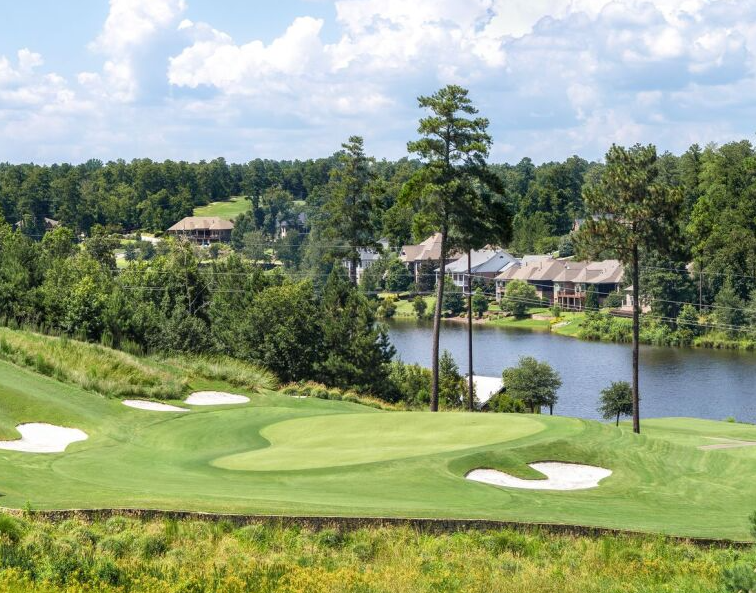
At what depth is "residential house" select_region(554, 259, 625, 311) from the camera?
120 metres

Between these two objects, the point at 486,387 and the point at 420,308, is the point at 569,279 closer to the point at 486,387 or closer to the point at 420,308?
the point at 420,308

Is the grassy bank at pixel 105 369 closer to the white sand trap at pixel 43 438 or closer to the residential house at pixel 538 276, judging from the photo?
the white sand trap at pixel 43 438

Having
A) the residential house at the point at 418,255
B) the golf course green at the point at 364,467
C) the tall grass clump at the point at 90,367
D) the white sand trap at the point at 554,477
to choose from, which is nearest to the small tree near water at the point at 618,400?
the golf course green at the point at 364,467

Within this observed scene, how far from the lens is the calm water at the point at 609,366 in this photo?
61812mm

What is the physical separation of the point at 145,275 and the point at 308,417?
34302 mm

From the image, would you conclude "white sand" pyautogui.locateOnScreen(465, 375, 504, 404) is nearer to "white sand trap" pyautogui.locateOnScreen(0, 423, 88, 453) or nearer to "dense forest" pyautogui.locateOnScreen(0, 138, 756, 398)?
"dense forest" pyautogui.locateOnScreen(0, 138, 756, 398)

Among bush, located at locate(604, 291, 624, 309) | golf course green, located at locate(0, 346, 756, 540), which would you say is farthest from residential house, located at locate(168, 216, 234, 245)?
golf course green, located at locate(0, 346, 756, 540)

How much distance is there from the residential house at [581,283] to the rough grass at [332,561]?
347 feet

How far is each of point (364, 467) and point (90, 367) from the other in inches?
606

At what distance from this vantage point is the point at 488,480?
745 inches

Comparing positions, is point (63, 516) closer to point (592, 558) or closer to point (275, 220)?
point (592, 558)

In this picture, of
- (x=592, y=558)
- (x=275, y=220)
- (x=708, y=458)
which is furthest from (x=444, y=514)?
(x=275, y=220)

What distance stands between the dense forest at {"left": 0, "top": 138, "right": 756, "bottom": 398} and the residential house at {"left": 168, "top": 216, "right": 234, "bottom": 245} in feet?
11.0

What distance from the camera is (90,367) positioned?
102 feet
